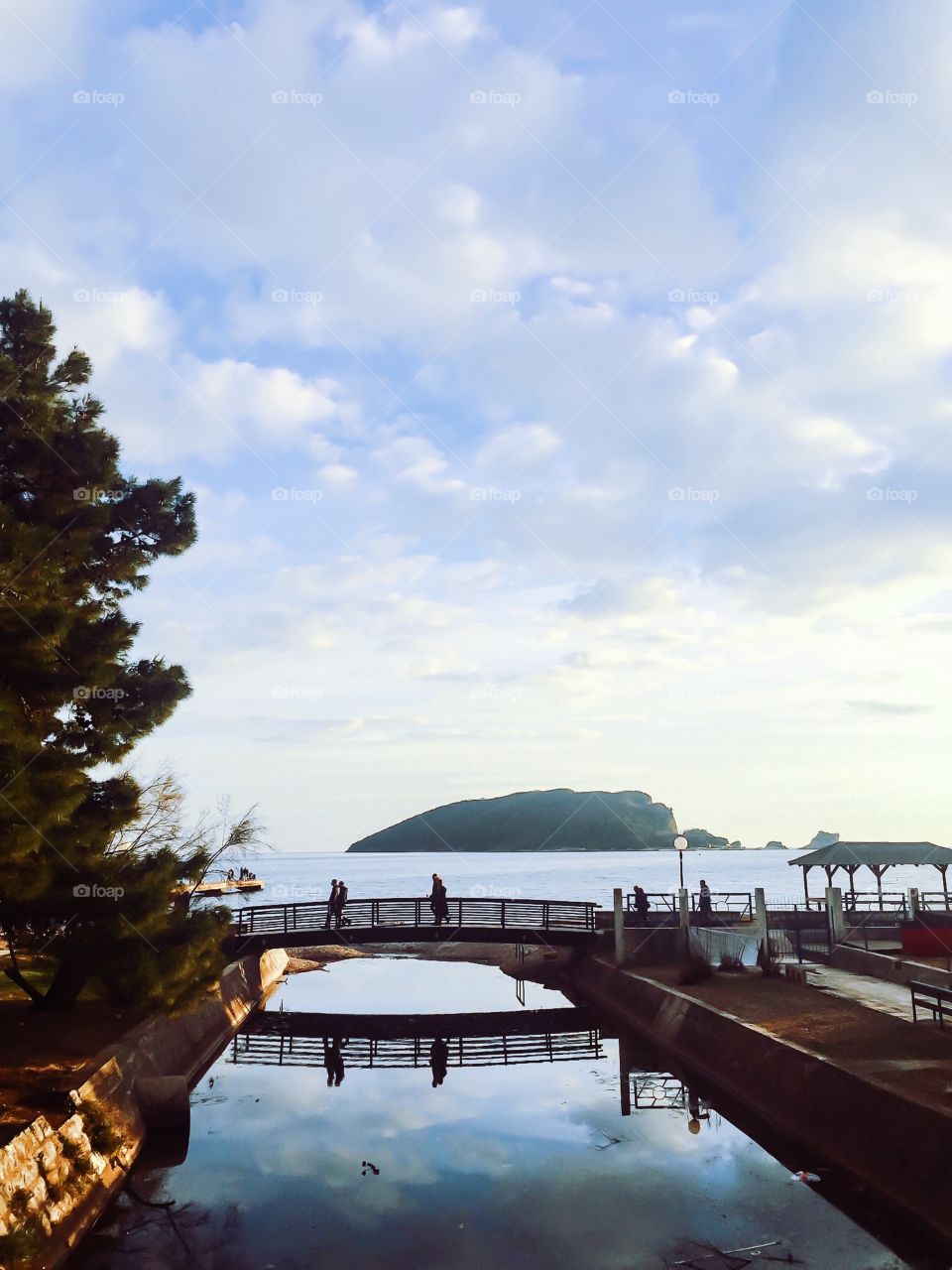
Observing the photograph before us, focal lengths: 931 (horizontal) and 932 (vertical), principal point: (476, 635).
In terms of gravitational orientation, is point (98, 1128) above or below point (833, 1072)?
below

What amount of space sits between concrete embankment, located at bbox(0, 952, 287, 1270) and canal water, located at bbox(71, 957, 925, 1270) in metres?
0.50

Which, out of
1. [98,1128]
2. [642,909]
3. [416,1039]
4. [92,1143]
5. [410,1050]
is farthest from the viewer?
[642,909]

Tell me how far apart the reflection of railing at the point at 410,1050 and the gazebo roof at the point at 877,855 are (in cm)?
1243

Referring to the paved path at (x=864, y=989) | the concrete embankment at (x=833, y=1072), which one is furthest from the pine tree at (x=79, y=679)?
the paved path at (x=864, y=989)

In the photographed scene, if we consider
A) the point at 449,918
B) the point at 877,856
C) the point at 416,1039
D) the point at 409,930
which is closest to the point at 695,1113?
the point at 416,1039

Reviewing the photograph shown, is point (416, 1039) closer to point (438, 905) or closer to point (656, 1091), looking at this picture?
point (438, 905)

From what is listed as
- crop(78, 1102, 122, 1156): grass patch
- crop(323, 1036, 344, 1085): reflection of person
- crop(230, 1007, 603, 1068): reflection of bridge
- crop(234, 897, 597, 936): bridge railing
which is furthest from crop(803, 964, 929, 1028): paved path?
crop(78, 1102, 122, 1156): grass patch

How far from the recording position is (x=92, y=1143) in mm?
15164

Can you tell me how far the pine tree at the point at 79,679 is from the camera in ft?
52.1

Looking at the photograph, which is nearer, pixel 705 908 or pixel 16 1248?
pixel 16 1248

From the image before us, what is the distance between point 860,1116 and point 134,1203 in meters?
12.1

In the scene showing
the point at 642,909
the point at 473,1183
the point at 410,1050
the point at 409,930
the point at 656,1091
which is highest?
the point at 642,909

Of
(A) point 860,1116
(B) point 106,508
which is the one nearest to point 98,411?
(B) point 106,508

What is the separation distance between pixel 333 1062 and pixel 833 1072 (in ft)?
51.7
